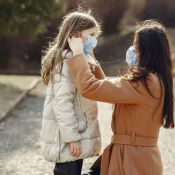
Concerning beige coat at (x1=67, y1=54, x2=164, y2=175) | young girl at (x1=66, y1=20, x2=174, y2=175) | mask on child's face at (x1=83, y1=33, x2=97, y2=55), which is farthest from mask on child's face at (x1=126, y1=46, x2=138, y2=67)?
mask on child's face at (x1=83, y1=33, x2=97, y2=55)

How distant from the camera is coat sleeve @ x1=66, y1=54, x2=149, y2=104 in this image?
3.70 m

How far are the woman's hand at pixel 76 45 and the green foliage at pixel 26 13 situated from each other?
44.6 ft

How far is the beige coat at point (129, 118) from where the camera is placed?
3713 millimetres

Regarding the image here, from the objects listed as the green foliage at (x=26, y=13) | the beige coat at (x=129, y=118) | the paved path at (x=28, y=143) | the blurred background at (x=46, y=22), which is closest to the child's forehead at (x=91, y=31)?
the beige coat at (x=129, y=118)

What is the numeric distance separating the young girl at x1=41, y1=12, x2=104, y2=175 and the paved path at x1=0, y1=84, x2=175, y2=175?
2.63 metres

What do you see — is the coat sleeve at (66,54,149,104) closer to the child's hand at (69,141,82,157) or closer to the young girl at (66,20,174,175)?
the young girl at (66,20,174,175)

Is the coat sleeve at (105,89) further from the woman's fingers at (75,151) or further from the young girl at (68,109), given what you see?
the woman's fingers at (75,151)

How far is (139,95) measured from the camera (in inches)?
146

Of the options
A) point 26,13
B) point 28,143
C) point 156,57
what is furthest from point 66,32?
point 26,13

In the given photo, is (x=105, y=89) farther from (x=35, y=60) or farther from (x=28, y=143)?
(x=35, y=60)

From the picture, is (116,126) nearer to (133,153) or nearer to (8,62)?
(133,153)

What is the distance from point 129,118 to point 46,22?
623 inches

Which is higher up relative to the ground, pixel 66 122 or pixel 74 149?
pixel 66 122

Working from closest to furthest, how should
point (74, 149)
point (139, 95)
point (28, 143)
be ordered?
point (139, 95) → point (74, 149) → point (28, 143)
